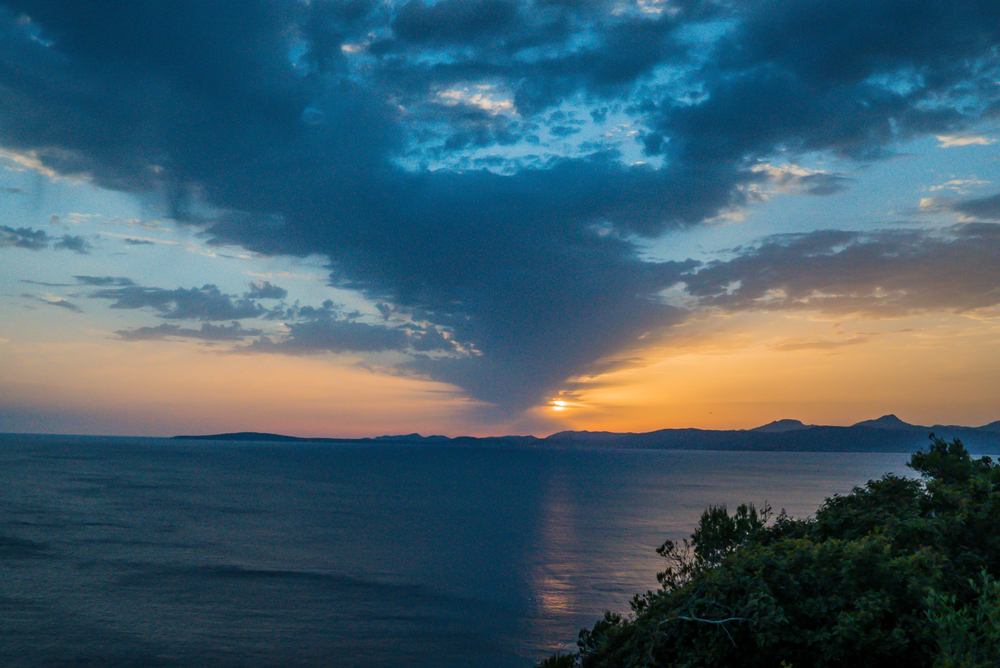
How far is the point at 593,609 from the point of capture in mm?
45625

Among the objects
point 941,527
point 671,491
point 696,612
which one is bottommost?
point 671,491

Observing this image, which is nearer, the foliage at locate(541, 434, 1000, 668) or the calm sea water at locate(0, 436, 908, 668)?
the foliage at locate(541, 434, 1000, 668)

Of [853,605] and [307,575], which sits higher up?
[853,605]

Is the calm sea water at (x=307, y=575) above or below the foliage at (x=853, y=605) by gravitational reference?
below

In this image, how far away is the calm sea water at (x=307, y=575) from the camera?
116 ft

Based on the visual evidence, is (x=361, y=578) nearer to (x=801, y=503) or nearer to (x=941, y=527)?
(x=941, y=527)

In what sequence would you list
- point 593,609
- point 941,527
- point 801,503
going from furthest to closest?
1. point 801,503
2. point 593,609
3. point 941,527

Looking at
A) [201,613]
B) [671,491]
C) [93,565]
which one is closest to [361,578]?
[201,613]

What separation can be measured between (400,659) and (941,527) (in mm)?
30103

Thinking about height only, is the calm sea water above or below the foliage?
below

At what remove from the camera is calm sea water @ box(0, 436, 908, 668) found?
35.2 metres

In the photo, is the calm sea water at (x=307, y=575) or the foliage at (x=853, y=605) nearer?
the foliage at (x=853, y=605)

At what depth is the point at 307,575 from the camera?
175 feet

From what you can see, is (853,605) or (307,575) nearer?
(853,605)
